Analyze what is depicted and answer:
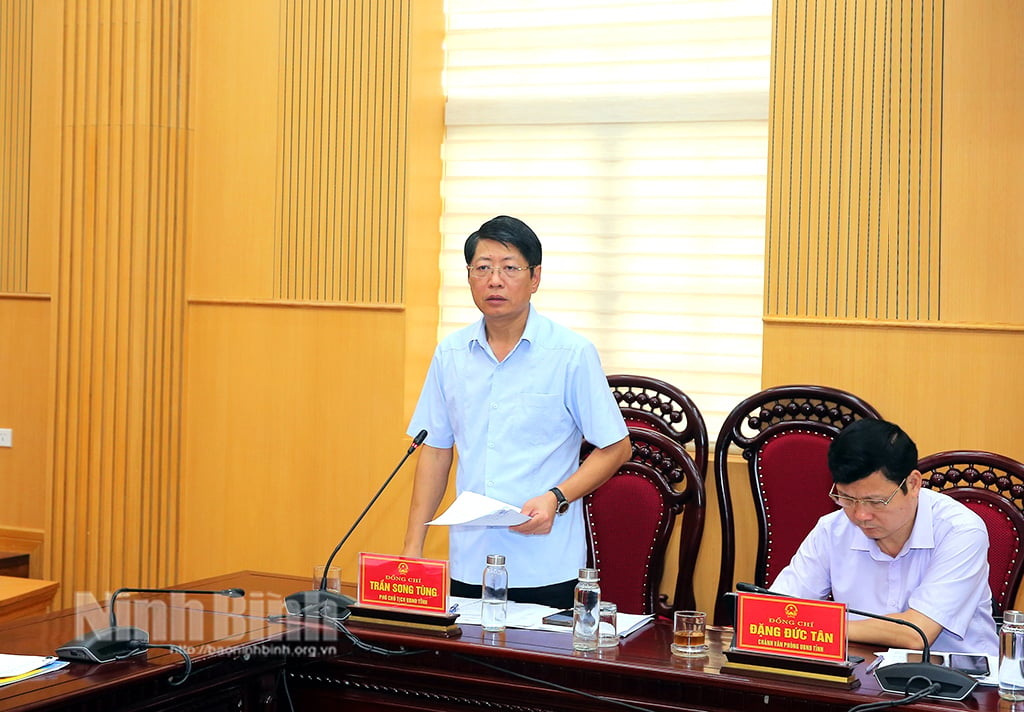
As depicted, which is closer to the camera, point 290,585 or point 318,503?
point 290,585

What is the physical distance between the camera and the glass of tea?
1871 mm

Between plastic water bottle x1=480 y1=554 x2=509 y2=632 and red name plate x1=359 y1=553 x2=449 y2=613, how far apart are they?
80 mm

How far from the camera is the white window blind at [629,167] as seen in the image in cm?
361

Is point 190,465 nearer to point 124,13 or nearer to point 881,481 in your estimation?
point 124,13

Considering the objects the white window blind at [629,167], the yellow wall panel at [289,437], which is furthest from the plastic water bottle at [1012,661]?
the yellow wall panel at [289,437]

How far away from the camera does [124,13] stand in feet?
12.6

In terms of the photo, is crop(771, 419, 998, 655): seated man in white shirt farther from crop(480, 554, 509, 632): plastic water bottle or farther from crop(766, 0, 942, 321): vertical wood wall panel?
crop(766, 0, 942, 321): vertical wood wall panel

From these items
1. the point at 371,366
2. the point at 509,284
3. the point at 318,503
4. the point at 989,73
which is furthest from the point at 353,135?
the point at 989,73

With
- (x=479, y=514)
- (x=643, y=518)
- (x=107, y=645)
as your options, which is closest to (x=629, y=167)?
(x=643, y=518)

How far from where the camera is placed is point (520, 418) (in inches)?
92.4

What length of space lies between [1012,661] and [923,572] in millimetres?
474

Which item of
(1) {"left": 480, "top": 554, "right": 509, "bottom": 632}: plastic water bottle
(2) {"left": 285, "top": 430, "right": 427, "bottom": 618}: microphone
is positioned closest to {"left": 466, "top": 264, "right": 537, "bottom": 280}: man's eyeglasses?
(2) {"left": 285, "top": 430, "right": 427, "bottom": 618}: microphone

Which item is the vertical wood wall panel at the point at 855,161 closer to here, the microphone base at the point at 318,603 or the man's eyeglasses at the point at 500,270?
the man's eyeglasses at the point at 500,270

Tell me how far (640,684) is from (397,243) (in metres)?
2.21
